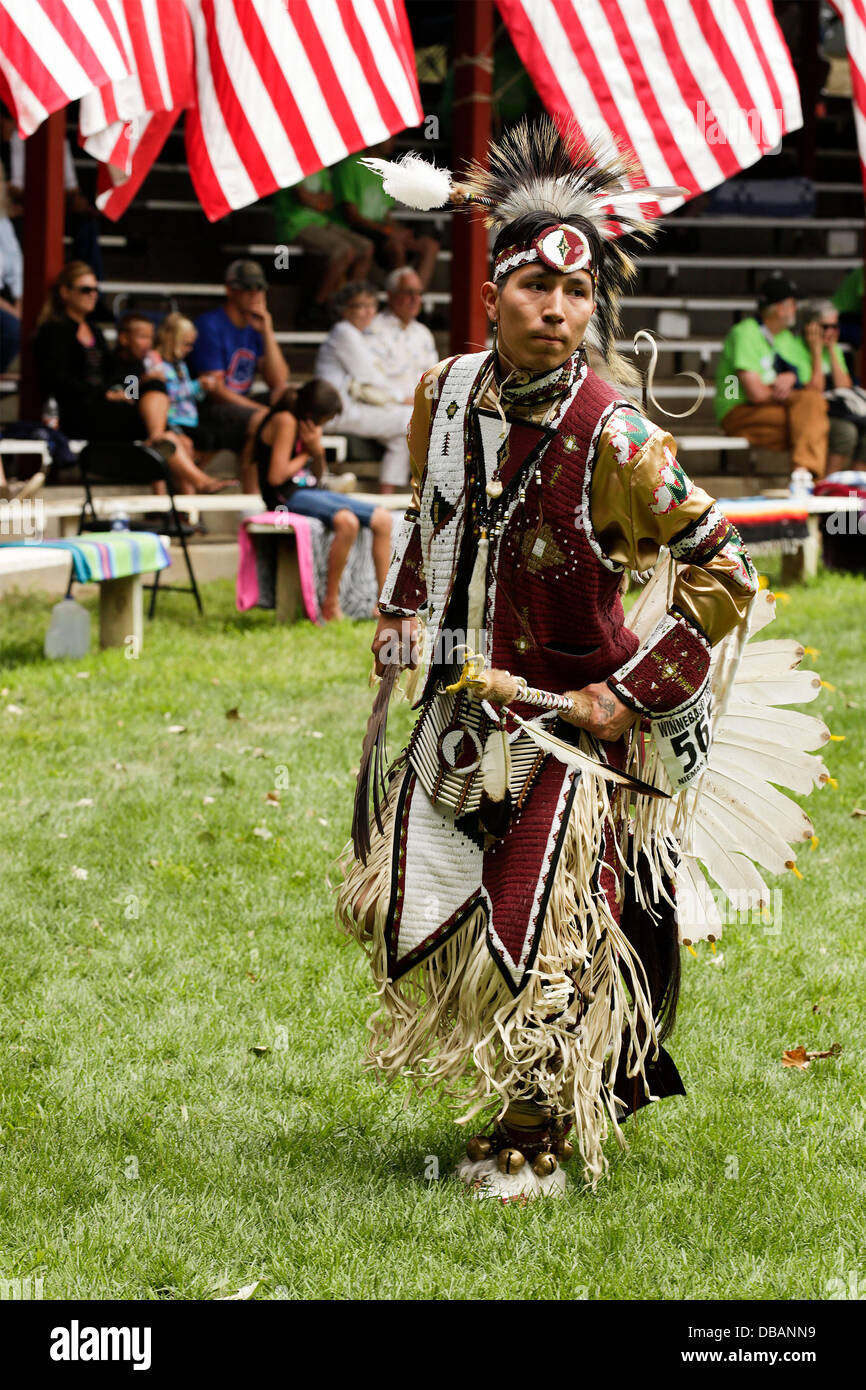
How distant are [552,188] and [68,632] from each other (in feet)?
18.9

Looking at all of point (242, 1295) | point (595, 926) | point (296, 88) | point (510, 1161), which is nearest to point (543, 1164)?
point (510, 1161)

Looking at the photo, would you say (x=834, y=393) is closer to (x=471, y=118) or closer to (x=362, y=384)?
(x=471, y=118)

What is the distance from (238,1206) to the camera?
3.33 meters

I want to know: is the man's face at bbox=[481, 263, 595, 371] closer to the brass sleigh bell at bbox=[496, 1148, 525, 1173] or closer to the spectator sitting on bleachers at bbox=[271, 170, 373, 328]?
the brass sleigh bell at bbox=[496, 1148, 525, 1173]

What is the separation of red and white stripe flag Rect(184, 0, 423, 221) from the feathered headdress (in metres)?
5.13

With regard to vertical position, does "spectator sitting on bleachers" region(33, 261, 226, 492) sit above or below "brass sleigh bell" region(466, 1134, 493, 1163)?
above

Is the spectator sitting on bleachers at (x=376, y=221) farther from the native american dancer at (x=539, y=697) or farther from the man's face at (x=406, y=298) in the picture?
the native american dancer at (x=539, y=697)

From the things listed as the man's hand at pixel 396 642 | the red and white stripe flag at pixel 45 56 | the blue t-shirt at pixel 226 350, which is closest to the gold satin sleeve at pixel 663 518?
the man's hand at pixel 396 642

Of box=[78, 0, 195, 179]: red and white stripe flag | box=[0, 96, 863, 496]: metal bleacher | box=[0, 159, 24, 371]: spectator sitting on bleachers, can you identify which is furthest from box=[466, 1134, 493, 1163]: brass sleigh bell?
box=[0, 159, 24, 371]: spectator sitting on bleachers

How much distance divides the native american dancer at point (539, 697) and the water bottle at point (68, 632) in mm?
5304

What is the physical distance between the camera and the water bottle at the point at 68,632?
27.7ft

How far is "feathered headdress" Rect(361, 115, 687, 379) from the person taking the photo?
317cm

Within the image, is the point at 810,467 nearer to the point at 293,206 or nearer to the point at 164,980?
the point at 293,206

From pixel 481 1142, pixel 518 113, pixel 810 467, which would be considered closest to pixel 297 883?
pixel 481 1142
